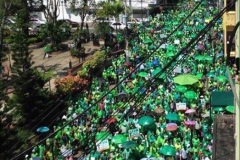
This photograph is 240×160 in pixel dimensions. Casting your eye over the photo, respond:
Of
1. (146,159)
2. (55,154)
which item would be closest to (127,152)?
(146,159)

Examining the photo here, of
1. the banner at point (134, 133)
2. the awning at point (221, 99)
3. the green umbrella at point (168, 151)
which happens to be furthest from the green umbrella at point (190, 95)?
the green umbrella at point (168, 151)

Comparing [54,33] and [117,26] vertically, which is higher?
[117,26]

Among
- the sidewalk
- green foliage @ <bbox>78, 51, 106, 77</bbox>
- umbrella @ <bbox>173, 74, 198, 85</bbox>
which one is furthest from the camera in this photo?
the sidewalk

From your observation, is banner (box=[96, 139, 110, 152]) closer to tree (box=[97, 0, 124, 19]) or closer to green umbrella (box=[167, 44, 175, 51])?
green umbrella (box=[167, 44, 175, 51])

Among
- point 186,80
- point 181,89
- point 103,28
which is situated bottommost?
point 181,89

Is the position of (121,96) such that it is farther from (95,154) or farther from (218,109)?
(95,154)

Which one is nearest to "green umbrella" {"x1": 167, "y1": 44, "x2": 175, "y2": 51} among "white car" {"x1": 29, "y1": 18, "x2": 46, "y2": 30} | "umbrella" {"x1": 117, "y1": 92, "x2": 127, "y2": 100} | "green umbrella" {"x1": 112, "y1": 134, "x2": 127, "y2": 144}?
"umbrella" {"x1": 117, "y1": 92, "x2": 127, "y2": 100}

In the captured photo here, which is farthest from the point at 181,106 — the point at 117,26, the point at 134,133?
the point at 117,26
